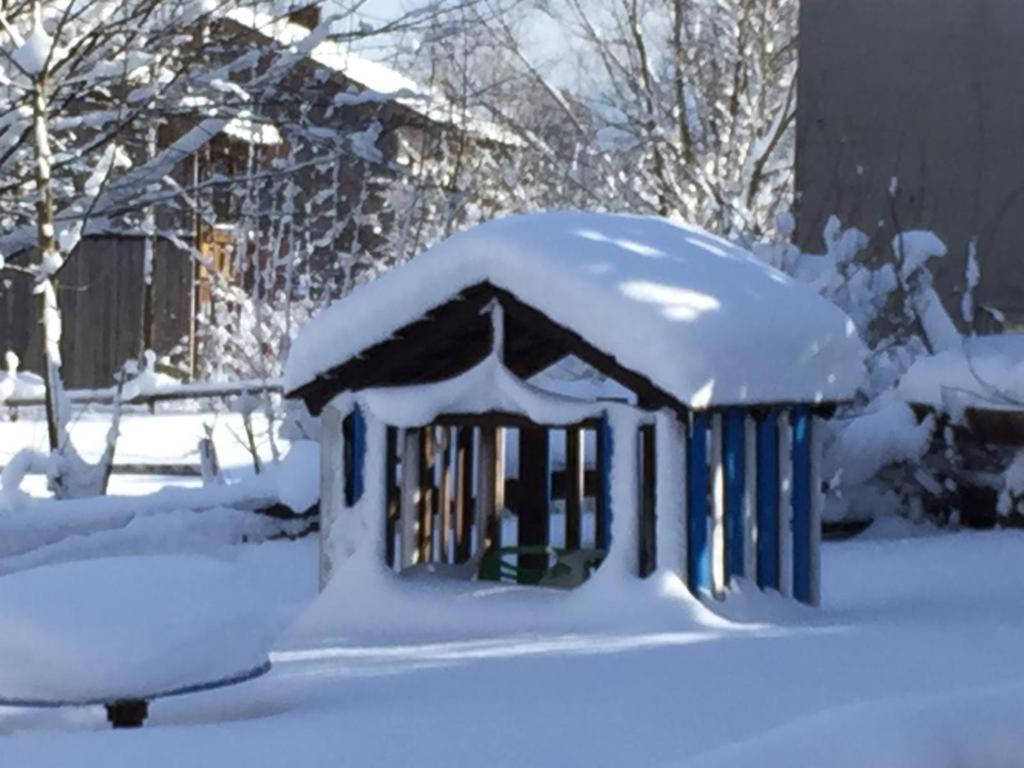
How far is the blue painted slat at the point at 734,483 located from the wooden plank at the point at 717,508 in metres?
0.05

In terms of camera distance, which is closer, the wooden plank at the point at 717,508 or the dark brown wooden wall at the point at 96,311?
the wooden plank at the point at 717,508

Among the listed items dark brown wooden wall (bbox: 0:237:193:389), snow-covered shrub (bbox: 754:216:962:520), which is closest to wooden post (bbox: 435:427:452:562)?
snow-covered shrub (bbox: 754:216:962:520)

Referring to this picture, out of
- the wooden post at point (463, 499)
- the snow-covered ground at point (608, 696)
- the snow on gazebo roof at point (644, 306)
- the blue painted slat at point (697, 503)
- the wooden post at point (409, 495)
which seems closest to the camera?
the snow-covered ground at point (608, 696)

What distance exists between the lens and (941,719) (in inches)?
147

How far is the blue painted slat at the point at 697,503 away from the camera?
19.7 ft

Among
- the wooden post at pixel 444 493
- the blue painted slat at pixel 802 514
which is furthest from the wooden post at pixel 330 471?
the blue painted slat at pixel 802 514

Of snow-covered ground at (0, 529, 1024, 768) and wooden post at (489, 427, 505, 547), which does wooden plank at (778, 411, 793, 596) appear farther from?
wooden post at (489, 427, 505, 547)

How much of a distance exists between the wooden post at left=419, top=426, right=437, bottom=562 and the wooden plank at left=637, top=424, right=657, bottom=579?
766mm

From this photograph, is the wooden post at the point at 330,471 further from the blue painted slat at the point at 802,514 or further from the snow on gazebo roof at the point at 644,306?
the blue painted slat at the point at 802,514

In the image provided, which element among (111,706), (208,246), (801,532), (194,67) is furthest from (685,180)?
(111,706)

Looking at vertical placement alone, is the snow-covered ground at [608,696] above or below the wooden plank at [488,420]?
below

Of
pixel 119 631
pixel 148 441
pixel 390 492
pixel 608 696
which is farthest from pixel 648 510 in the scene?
pixel 148 441

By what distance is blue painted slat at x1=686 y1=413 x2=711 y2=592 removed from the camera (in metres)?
6.00

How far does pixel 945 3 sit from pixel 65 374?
11525mm
